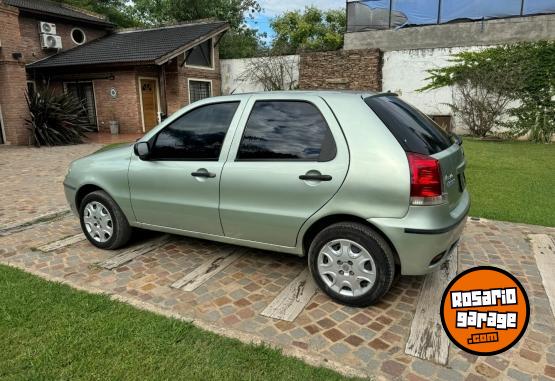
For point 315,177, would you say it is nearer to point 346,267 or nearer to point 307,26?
point 346,267

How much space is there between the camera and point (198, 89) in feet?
64.8

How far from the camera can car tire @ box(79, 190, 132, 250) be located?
13.4ft

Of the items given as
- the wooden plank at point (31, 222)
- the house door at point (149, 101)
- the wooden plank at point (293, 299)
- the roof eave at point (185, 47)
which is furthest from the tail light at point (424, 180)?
Result: the house door at point (149, 101)

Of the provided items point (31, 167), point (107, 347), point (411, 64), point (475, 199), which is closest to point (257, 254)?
point (107, 347)

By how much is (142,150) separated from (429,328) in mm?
2832

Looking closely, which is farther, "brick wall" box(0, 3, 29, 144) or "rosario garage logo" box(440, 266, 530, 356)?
"brick wall" box(0, 3, 29, 144)

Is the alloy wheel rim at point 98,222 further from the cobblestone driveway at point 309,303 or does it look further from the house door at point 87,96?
the house door at point 87,96

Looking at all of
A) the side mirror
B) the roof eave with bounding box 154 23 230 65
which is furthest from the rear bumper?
the roof eave with bounding box 154 23 230 65

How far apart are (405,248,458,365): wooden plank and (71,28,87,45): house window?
68.7 feet

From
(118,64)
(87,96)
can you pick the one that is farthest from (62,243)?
(87,96)

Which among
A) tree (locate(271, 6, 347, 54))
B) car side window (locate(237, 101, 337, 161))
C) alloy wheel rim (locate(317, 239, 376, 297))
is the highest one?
tree (locate(271, 6, 347, 54))

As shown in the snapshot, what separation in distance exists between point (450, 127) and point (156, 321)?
1575 cm

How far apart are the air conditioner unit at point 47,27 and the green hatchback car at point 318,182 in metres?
17.2

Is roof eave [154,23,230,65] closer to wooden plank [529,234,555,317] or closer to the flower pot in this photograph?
the flower pot
